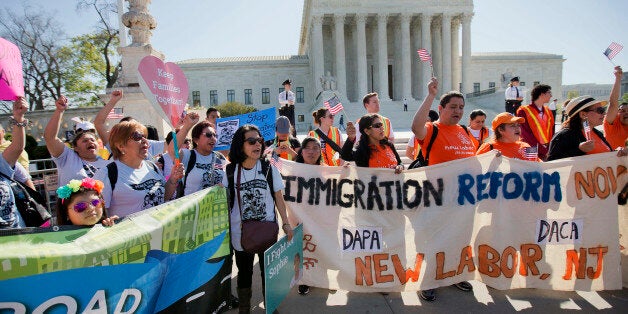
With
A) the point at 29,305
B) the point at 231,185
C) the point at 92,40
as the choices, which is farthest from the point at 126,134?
the point at 92,40

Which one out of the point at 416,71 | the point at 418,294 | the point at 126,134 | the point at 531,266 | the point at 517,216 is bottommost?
the point at 418,294

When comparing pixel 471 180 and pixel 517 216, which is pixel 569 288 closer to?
pixel 517 216

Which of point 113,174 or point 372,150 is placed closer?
point 113,174

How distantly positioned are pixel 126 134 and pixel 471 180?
3211 mm

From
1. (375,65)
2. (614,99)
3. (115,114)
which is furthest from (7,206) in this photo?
(375,65)

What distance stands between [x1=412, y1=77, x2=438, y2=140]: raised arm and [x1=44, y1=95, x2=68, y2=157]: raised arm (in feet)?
10.4

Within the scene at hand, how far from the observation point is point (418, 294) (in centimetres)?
354

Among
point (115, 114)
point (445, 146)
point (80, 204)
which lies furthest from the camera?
point (115, 114)

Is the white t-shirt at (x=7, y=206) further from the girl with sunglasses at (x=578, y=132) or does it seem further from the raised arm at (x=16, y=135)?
the girl with sunglasses at (x=578, y=132)

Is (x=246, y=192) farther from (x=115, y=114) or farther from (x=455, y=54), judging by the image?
(x=455, y=54)

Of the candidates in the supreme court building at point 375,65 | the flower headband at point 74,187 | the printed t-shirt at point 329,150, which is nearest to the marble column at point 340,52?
the supreme court building at point 375,65

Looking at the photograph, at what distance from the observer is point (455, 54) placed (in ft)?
152

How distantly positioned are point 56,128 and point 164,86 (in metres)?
1.01

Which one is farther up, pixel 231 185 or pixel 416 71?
pixel 416 71
